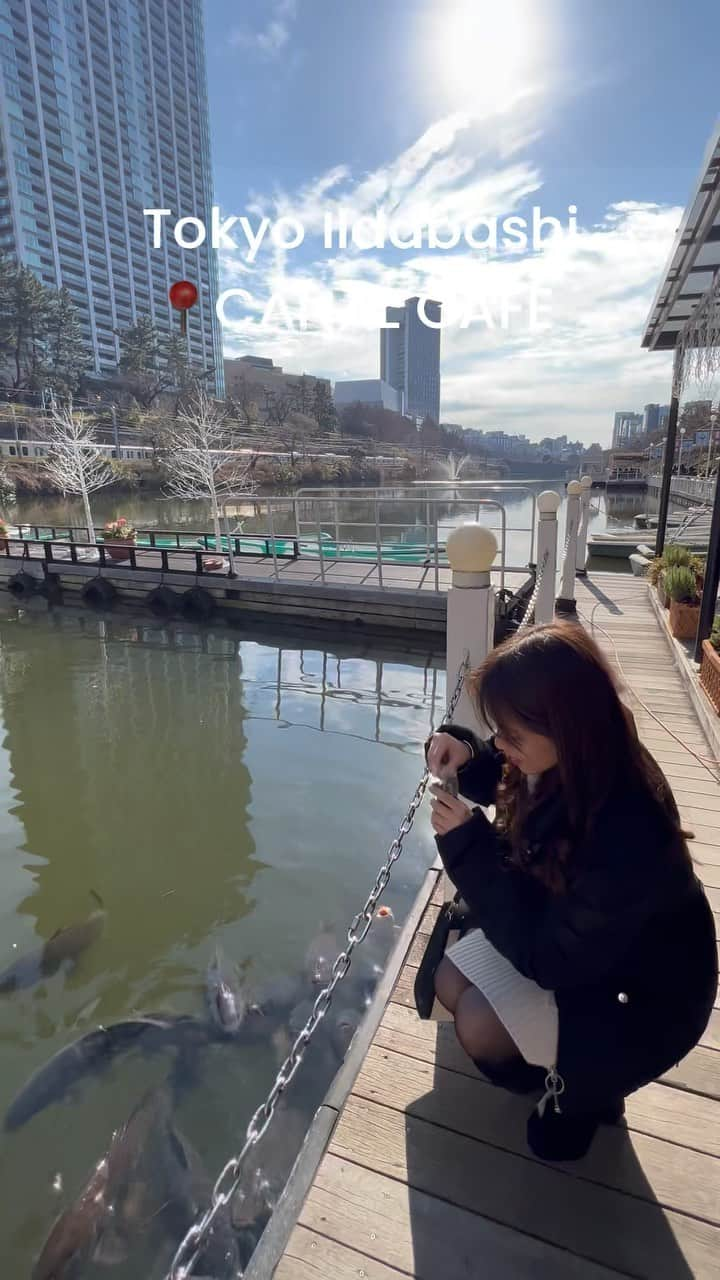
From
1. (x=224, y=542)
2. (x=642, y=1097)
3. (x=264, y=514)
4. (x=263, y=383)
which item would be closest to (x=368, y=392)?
(x=263, y=383)

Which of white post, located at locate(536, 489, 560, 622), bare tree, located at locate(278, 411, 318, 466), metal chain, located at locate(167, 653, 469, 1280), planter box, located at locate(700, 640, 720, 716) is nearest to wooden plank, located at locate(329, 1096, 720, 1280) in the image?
metal chain, located at locate(167, 653, 469, 1280)

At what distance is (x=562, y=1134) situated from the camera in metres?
1.44

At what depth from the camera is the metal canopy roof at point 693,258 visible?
11.3 feet

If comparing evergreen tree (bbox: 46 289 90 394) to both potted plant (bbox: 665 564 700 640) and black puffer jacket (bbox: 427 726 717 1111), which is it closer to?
potted plant (bbox: 665 564 700 640)

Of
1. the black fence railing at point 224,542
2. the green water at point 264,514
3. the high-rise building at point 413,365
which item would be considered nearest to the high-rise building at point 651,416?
the high-rise building at point 413,365

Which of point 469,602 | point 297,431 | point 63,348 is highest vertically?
point 63,348

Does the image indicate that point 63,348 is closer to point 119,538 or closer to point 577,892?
point 119,538

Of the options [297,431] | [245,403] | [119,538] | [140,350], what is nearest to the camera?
[119,538]

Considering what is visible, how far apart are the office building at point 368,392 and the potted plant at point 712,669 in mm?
130434

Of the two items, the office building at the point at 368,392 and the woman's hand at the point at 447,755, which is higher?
the office building at the point at 368,392

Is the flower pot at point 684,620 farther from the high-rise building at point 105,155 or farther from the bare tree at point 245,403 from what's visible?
the high-rise building at point 105,155

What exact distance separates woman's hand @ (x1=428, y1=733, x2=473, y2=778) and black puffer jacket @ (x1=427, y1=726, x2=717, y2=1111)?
10.2 inches

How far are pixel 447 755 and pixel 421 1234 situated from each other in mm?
999

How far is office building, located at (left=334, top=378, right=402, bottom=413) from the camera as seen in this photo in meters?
129
